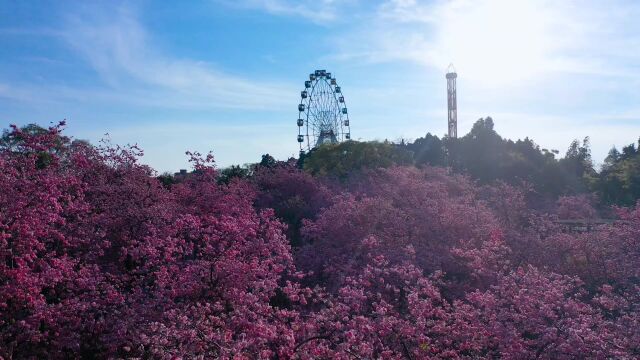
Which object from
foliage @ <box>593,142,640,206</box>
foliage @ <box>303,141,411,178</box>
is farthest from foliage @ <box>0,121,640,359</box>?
foliage @ <box>593,142,640,206</box>

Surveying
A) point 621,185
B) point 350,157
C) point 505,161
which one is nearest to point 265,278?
point 350,157

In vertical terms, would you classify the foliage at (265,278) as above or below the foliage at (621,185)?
below

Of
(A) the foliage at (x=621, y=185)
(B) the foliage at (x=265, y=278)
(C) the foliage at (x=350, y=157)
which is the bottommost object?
(B) the foliage at (x=265, y=278)

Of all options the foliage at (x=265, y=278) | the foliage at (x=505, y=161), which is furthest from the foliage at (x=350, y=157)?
the foliage at (x=265, y=278)

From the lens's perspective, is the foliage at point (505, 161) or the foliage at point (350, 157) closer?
the foliage at point (350, 157)

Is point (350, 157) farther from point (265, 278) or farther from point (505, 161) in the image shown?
point (265, 278)

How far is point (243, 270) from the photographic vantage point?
29.9 ft

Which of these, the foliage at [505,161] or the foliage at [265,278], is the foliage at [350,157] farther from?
the foliage at [265,278]

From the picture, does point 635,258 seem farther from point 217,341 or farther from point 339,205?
point 217,341

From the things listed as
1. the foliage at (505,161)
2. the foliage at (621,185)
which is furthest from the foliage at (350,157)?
the foliage at (621,185)

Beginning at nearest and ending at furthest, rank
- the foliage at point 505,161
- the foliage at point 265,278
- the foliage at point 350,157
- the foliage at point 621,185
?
1. the foliage at point 265,278
2. the foliage at point 621,185
3. the foliage at point 350,157
4. the foliage at point 505,161

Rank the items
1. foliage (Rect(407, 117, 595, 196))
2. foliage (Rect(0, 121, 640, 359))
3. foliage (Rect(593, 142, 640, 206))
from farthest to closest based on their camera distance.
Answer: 1. foliage (Rect(407, 117, 595, 196))
2. foliage (Rect(593, 142, 640, 206))
3. foliage (Rect(0, 121, 640, 359))

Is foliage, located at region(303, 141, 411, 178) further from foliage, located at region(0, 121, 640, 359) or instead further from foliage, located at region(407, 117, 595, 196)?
foliage, located at region(0, 121, 640, 359)

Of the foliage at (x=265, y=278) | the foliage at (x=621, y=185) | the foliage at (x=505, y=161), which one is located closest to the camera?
the foliage at (x=265, y=278)
